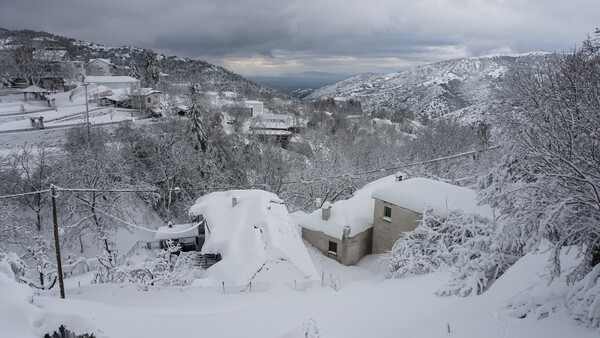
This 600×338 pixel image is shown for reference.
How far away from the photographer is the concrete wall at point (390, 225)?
19.3m

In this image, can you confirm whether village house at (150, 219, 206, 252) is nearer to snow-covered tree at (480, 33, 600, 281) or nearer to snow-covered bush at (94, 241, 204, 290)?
snow-covered bush at (94, 241, 204, 290)

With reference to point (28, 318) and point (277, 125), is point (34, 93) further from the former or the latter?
point (28, 318)

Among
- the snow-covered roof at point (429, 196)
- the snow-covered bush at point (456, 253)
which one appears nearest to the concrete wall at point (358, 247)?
the snow-covered roof at point (429, 196)

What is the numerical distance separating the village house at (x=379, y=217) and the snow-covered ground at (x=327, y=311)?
20.6ft

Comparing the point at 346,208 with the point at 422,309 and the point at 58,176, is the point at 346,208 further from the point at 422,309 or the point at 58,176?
the point at 58,176

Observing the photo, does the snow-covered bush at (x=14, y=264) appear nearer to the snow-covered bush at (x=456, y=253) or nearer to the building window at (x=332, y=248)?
the snow-covered bush at (x=456, y=253)

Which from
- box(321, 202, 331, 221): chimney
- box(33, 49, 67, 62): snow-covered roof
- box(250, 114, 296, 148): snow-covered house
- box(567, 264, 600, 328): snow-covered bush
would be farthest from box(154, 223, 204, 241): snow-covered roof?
box(33, 49, 67, 62): snow-covered roof

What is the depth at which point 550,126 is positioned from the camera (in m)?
7.23

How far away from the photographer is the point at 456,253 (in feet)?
43.7

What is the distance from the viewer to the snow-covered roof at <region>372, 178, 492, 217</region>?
17.5 meters

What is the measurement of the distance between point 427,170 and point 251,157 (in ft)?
58.0

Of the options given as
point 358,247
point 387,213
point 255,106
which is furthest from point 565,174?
point 255,106

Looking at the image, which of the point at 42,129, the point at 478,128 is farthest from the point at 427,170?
the point at 42,129

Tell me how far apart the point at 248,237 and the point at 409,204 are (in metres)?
9.10
